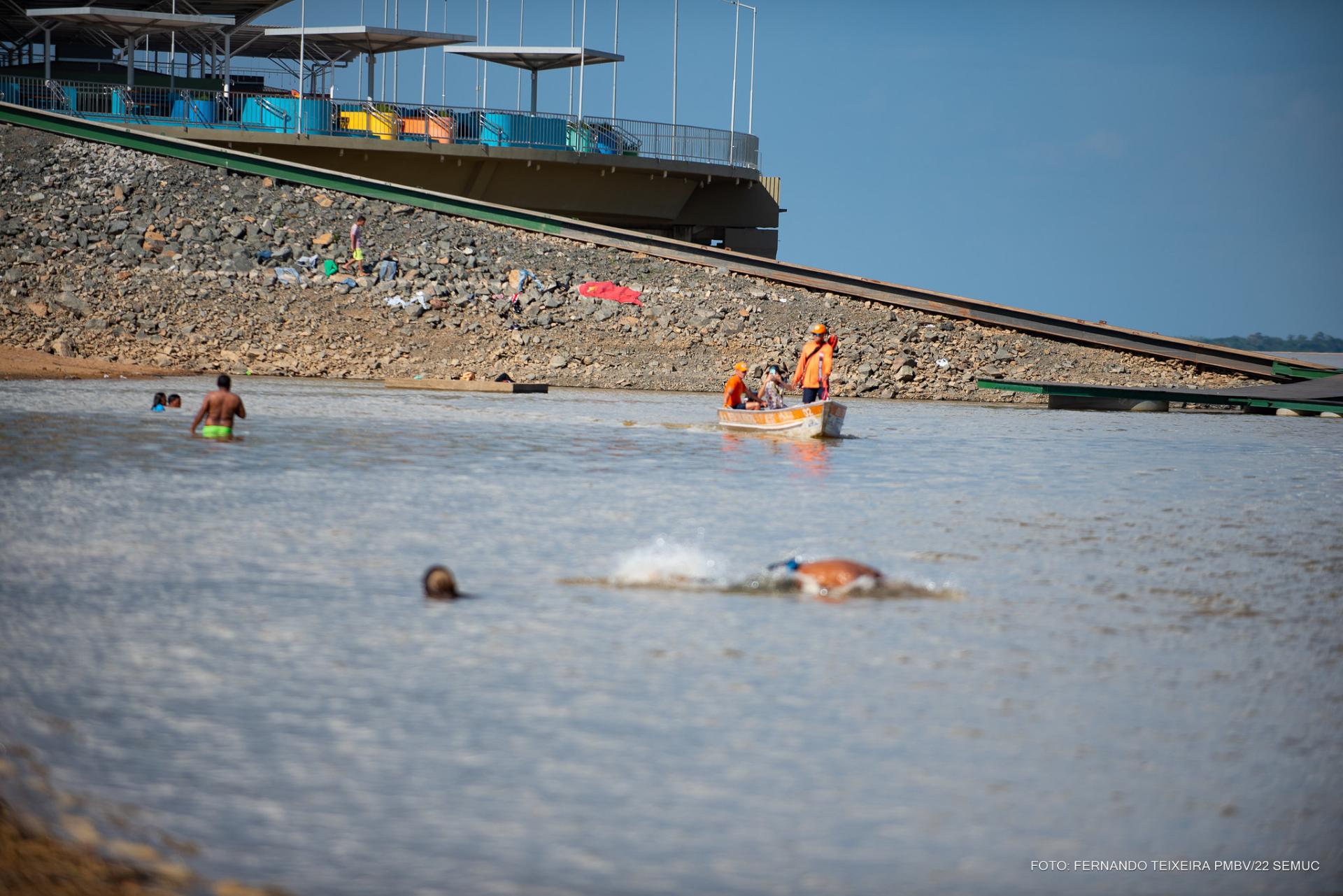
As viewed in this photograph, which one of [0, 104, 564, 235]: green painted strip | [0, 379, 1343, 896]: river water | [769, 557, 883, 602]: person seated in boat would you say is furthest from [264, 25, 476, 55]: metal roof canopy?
[769, 557, 883, 602]: person seated in boat

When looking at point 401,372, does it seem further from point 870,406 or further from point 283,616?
point 283,616

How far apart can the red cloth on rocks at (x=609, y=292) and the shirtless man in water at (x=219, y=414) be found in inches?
765

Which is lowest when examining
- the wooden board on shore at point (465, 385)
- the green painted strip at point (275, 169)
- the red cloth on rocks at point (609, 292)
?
the wooden board on shore at point (465, 385)

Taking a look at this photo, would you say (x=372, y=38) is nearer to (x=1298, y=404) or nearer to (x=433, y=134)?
(x=433, y=134)

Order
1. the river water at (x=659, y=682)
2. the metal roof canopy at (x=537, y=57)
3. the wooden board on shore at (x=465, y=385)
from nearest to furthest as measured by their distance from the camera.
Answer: the river water at (x=659, y=682) < the wooden board on shore at (x=465, y=385) < the metal roof canopy at (x=537, y=57)

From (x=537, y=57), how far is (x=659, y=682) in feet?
152

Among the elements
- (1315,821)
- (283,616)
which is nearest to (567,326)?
(283,616)

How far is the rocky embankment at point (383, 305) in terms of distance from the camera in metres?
33.5

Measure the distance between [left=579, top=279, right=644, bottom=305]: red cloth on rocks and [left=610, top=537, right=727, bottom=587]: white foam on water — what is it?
26.1 meters

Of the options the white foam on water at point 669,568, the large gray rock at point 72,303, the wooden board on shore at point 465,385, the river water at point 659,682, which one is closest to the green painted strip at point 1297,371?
the wooden board on shore at point 465,385

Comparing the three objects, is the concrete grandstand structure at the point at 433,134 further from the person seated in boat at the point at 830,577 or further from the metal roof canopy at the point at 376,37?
the person seated in boat at the point at 830,577

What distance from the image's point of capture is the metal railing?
141 feet

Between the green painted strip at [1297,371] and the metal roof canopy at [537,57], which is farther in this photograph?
the metal roof canopy at [537,57]

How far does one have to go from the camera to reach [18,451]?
52.7 feet
